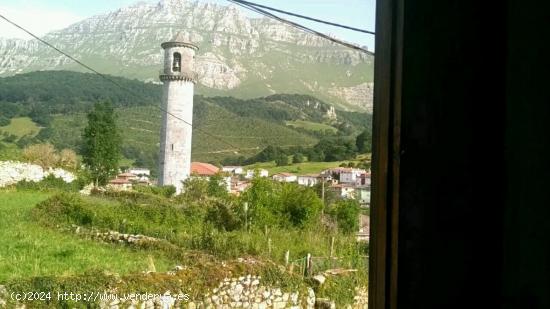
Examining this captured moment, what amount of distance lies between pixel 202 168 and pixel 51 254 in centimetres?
911

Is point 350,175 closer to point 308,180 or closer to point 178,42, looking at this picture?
point 308,180

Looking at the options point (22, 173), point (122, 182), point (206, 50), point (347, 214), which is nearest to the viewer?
point (347, 214)

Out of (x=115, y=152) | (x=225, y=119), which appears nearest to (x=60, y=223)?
(x=115, y=152)

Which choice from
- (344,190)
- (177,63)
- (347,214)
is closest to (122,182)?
(177,63)

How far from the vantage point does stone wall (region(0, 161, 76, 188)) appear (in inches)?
382

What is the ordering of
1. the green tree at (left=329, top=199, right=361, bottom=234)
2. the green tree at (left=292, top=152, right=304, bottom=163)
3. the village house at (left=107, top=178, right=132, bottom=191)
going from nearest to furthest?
the green tree at (left=329, top=199, right=361, bottom=234), the village house at (left=107, top=178, right=132, bottom=191), the green tree at (left=292, top=152, right=304, bottom=163)

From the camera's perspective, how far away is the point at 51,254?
16.1 ft

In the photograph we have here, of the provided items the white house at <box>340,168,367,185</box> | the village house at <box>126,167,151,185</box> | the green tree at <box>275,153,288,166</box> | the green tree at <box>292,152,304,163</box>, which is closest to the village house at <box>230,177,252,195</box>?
the white house at <box>340,168,367,185</box>

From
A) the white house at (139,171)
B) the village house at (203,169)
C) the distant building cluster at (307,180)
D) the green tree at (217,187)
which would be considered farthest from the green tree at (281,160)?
the white house at (139,171)

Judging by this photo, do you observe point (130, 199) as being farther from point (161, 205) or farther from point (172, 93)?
point (172, 93)

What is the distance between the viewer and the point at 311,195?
22.0 ft

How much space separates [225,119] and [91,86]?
649 centimetres

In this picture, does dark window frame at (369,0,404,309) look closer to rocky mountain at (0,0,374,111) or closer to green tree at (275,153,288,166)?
green tree at (275,153,288,166)

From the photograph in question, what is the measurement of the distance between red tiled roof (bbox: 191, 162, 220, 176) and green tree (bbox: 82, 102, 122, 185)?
2.34m
